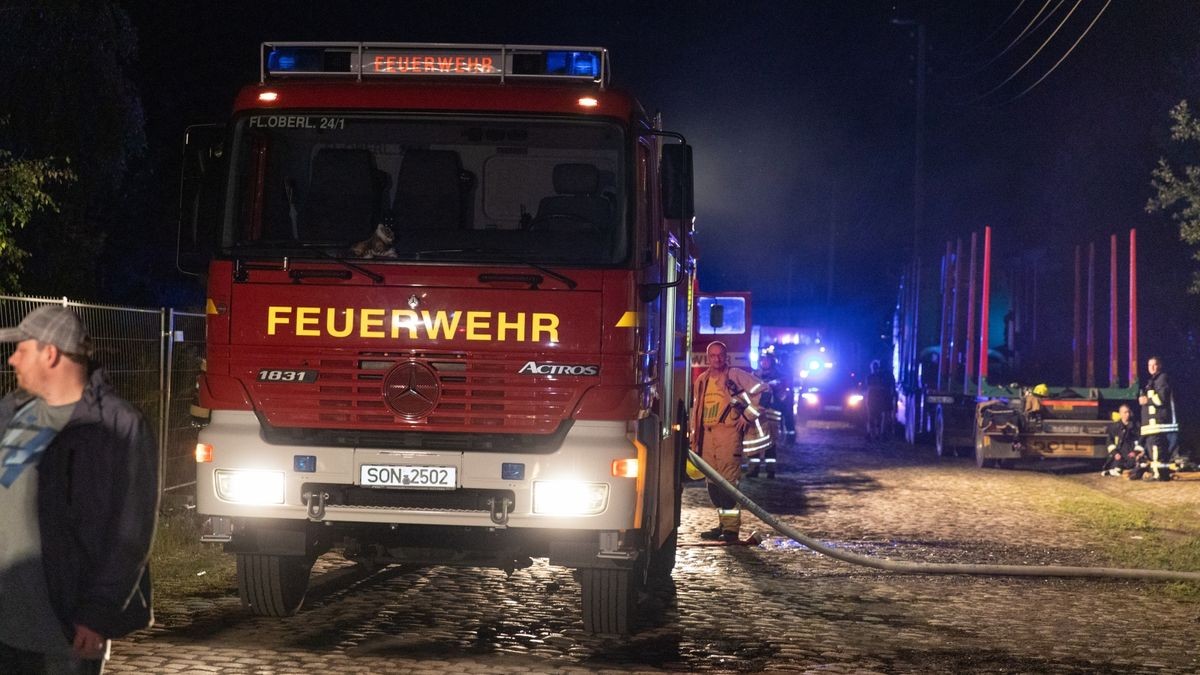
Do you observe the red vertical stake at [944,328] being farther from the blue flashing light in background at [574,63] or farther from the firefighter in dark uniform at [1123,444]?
the blue flashing light in background at [574,63]

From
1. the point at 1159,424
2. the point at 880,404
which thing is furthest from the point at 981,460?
the point at 880,404

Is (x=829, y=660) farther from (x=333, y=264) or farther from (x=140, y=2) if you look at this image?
(x=140, y=2)

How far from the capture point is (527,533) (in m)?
7.99

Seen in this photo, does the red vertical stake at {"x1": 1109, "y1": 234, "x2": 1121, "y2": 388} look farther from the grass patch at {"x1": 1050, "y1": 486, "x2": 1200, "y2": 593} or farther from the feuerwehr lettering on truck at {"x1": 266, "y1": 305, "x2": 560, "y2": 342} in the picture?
the feuerwehr lettering on truck at {"x1": 266, "y1": 305, "x2": 560, "y2": 342}

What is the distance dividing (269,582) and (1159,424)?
52.8 feet

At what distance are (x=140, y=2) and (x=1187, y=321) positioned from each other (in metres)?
22.4

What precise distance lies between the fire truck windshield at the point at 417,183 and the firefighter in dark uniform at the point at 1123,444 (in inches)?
637

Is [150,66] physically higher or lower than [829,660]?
higher

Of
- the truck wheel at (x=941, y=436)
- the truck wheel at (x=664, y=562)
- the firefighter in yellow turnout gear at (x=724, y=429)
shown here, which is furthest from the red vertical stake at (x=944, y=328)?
the truck wheel at (x=664, y=562)

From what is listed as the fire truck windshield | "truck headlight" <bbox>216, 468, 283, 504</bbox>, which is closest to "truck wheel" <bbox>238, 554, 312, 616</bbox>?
"truck headlight" <bbox>216, 468, 283, 504</bbox>

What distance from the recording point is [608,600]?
27.6 feet

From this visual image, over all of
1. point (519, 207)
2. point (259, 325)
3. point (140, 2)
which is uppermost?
point (140, 2)

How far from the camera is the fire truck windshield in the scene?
8172 mm

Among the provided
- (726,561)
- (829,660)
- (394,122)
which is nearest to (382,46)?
(394,122)
